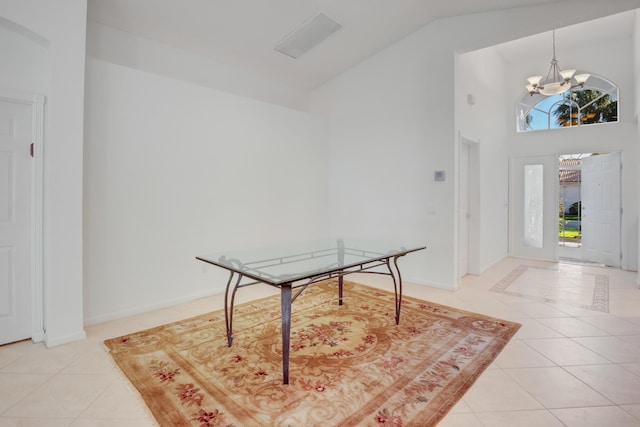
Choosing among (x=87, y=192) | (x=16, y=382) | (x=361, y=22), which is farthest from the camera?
(x=361, y=22)

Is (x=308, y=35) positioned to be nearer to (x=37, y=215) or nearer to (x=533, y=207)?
(x=37, y=215)

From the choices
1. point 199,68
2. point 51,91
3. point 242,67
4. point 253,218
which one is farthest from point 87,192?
point 242,67

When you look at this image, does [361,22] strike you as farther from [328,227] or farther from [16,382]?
[16,382]

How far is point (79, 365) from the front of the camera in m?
2.38

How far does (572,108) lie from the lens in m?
5.88

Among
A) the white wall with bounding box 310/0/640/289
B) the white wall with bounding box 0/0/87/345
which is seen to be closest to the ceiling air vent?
the white wall with bounding box 310/0/640/289

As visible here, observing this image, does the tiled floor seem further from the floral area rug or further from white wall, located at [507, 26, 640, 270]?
white wall, located at [507, 26, 640, 270]

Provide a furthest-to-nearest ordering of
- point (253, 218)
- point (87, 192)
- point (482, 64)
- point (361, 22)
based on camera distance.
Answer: point (482, 64), point (253, 218), point (361, 22), point (87, 192)

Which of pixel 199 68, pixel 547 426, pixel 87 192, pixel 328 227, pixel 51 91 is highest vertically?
pixel 199 68

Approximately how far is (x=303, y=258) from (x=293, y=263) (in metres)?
0.21

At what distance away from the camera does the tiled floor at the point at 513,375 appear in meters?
1.82

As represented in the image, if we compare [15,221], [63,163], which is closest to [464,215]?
[63,163]

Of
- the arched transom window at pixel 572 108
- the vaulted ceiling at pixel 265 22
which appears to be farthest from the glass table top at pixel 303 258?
the arched transom window at pixel 572 108

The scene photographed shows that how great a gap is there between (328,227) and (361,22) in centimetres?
313
